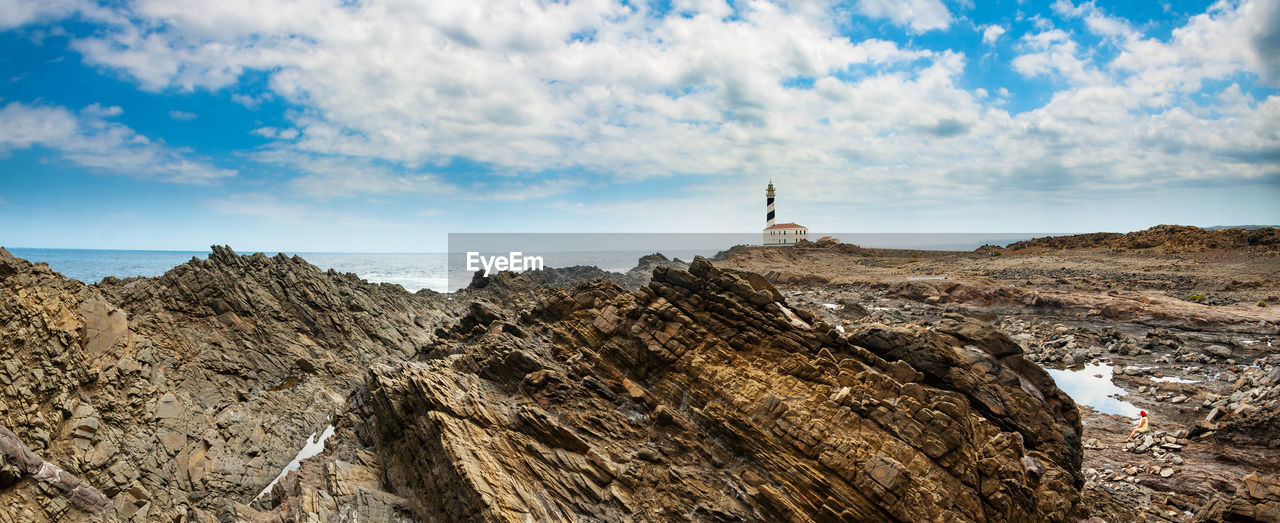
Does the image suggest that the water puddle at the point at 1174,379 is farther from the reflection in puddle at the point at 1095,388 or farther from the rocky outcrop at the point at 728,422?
the rocky outcrop at the point at 728,422

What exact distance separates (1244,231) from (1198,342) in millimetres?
59429

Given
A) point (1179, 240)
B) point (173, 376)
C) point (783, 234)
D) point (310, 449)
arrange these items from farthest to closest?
1. point (783, 234)
2. point (1179, 240)
3. point (173, 376)
4. point (310, 449)

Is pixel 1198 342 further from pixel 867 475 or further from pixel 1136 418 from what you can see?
pixel 867 475

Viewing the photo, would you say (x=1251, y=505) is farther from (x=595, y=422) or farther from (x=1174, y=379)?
(x=1174, y=379)

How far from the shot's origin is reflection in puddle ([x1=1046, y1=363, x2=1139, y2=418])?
2646 cm

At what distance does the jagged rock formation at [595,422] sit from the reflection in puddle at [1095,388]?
13.1 m

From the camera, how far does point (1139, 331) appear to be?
38.4 meters

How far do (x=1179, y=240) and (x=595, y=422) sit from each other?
94540 mm

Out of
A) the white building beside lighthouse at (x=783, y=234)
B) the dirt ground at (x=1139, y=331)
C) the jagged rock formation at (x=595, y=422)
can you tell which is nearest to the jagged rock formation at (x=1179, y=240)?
the dirt ground at (x=1139, y=331)

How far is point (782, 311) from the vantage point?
17.7 metres

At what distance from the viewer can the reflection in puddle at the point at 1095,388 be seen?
2646 centimetres

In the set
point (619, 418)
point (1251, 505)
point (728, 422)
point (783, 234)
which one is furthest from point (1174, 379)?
point (783, 234)

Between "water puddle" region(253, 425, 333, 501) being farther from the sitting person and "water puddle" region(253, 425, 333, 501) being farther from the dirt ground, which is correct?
the sitting person

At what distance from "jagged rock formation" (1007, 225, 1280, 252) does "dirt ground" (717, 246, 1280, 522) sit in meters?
3.82
